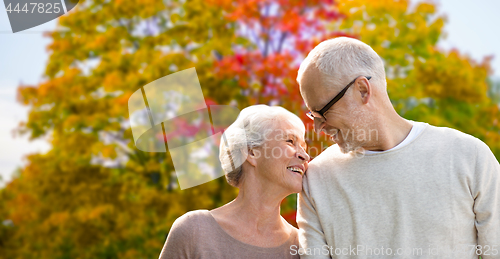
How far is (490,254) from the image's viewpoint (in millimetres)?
1903

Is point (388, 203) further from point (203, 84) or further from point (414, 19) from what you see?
point (414, 19)

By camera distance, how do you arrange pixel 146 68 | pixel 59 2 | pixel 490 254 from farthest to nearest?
pixel 146 68 < pixel 59 2 < pixel 490 254

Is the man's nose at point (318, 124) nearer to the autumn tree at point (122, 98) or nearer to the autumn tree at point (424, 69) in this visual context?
the autumn tree at point (122, 98)

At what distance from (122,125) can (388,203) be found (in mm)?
6305

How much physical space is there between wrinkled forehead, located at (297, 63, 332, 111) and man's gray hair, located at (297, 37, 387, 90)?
15 millimetres

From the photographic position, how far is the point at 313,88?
2016 millimetres

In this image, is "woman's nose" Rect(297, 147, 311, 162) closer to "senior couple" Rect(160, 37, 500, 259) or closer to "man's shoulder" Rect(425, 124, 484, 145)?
"senior couple" Rect(160, 37, 500, 259)

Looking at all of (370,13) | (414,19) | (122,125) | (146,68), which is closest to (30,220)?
(122,125)

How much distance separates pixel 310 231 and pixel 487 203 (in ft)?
2.47

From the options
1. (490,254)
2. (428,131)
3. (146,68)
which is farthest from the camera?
(146,68)

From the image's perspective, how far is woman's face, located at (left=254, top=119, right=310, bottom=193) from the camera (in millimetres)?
2316

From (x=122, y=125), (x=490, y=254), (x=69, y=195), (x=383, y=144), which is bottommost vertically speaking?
(x=69, y=195)

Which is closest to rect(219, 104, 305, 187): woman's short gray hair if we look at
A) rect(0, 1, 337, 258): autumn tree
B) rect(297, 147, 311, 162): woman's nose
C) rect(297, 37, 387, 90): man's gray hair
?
rect(297, 147, 311, 162): woman's nose

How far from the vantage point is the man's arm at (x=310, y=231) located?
206 cm
